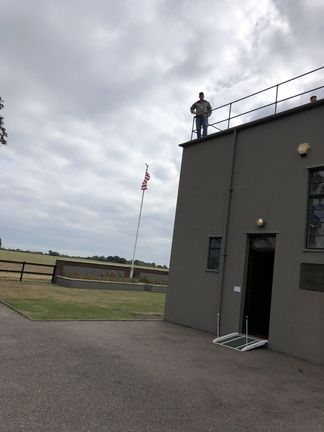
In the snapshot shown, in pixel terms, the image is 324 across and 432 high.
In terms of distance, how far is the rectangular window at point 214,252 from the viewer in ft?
36.0

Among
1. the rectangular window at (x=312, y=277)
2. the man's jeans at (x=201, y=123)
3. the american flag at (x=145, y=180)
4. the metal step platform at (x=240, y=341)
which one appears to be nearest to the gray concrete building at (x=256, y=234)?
the rectangular window at (x=312, y=277)

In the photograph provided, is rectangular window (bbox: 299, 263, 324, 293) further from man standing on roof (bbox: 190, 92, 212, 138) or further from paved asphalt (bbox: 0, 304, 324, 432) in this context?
man standing on roof (bbox: 190, 92, 212, 138)

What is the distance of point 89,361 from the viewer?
5.94 metres

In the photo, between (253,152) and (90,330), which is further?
(253,152)

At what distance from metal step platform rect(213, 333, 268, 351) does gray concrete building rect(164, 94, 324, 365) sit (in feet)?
1.15

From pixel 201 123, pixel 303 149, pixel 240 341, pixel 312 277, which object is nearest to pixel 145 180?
pixel 201 123

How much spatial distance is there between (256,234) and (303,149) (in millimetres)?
2789

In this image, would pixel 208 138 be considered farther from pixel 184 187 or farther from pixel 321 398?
pixel 321 398

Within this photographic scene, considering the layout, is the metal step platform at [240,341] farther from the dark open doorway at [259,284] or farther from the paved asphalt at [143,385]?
the dark open doorway at [259,284]

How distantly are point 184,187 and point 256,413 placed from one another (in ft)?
29.7

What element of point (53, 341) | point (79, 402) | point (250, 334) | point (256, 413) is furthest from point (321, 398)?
point (53, 341)

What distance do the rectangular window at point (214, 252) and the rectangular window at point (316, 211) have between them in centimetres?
310

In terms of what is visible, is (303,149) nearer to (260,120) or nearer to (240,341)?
(260,120)

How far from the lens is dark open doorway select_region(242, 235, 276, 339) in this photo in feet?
32.6
